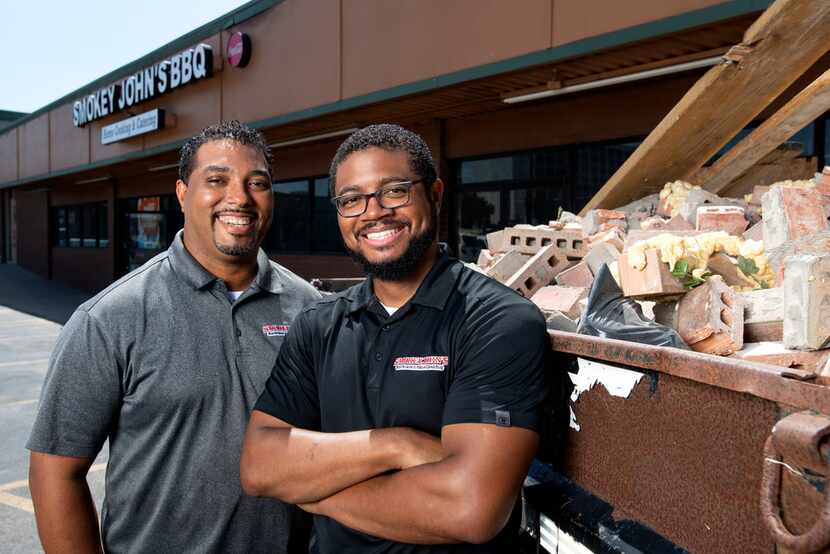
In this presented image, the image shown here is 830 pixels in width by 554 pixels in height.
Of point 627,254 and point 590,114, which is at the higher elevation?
point 590,114

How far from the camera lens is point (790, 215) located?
3342 millimetres

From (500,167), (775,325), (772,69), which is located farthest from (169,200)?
(775,325)

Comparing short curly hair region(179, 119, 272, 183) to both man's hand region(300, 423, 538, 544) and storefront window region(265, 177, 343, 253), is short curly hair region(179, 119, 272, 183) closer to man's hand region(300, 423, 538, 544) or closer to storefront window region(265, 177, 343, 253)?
man's hand region(300, 423, 538, 544)

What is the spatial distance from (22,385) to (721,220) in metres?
9.05

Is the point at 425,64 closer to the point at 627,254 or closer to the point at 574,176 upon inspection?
the point at 574,176

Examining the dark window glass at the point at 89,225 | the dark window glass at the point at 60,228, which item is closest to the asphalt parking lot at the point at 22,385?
the dark window glass at the point at 89,225

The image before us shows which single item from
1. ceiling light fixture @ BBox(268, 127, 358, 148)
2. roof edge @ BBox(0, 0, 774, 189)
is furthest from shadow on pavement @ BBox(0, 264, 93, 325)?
roof edge @ BBox(0, 0, 774, 189)

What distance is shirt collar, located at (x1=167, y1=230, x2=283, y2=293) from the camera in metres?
2.38

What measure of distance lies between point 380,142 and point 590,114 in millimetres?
7425

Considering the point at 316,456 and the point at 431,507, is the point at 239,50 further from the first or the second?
the point at 431,507

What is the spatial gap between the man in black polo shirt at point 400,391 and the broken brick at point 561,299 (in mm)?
921

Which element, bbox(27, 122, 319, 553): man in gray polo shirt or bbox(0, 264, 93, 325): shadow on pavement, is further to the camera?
bbox(0, 264, 93, 325): shadow on pavement

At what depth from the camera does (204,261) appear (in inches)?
97.9

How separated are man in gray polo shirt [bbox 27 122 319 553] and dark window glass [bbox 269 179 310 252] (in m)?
12.0
